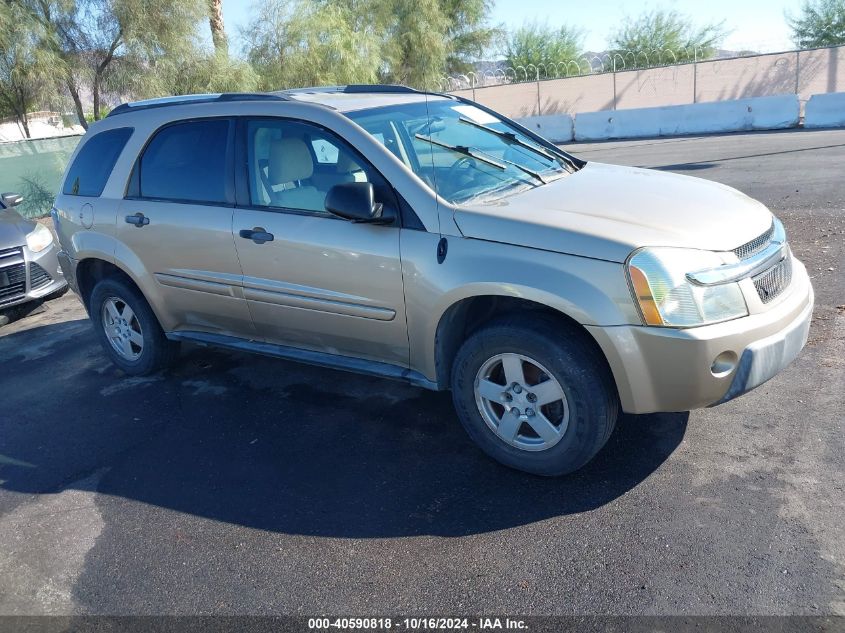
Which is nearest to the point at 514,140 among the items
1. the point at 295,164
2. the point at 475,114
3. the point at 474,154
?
the point at 475,114

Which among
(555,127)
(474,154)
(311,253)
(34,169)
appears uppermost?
(474,154)

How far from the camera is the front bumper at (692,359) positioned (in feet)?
10.2

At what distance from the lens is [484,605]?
2.83 metres

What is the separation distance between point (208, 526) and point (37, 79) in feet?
59.6

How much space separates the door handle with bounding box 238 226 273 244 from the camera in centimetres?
427

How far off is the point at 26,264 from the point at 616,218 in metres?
6.27

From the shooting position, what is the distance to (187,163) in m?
4.81

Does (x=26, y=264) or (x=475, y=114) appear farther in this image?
(x=26, y=264)

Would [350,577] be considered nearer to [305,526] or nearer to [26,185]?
[305,526]

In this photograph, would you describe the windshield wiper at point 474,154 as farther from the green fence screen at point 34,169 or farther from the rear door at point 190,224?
the green fence screen at point 34,169

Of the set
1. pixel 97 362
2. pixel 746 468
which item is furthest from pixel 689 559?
pixel 97 362

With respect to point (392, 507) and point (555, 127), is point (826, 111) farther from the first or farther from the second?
point (392, 507)

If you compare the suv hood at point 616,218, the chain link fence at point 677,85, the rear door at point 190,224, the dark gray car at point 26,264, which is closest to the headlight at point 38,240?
the dark gray car at point 26,264

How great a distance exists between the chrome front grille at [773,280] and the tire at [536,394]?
801mm
